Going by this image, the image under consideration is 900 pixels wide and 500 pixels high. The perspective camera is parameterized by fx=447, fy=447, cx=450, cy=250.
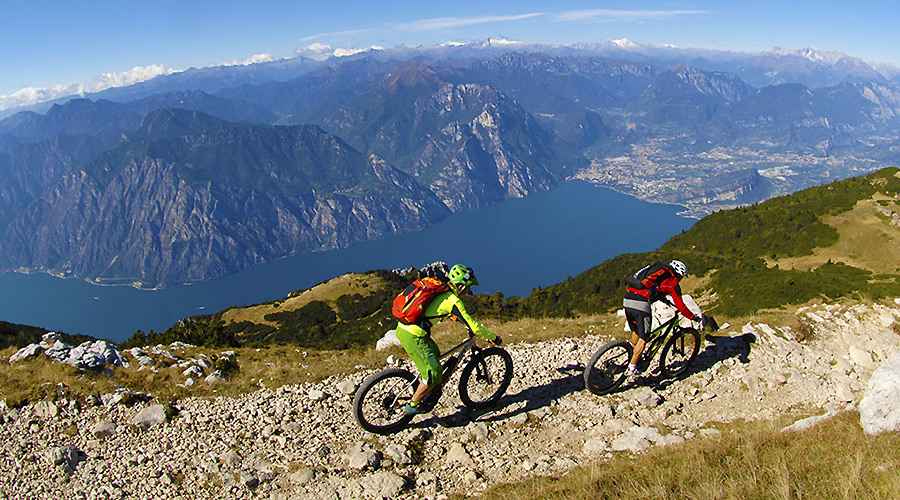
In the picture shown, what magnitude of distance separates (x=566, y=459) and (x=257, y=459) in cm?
571

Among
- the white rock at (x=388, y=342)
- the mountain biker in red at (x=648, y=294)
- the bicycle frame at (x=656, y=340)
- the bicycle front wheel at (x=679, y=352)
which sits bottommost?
the white rock at (x=388, y=342)

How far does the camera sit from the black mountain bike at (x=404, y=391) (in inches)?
361

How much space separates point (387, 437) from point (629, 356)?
619cm

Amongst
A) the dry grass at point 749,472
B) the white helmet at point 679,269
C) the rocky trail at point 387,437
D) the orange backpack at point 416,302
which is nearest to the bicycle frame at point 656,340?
the rocky trail at point 387,437

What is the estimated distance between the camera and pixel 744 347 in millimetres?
13070

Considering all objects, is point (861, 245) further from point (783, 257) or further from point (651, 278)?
point (651, 278)

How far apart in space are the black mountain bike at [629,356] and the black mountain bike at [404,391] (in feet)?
7.17

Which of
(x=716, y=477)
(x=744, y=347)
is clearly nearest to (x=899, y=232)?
(x=744, y=347)

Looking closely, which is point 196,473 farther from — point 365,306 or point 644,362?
point 365,306

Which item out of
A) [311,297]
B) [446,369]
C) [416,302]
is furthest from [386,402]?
[311,297]

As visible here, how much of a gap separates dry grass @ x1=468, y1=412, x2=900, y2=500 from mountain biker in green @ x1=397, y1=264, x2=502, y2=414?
2.62 metres

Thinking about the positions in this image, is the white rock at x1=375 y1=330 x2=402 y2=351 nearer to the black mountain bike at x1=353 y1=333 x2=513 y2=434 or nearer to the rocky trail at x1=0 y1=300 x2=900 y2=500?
the rocky trail at x1=0 y1=300 x2=900 y2=500

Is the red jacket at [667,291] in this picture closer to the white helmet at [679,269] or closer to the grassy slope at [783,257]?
the white helmet at [679,269]

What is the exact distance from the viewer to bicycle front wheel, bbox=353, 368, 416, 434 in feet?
29.9
